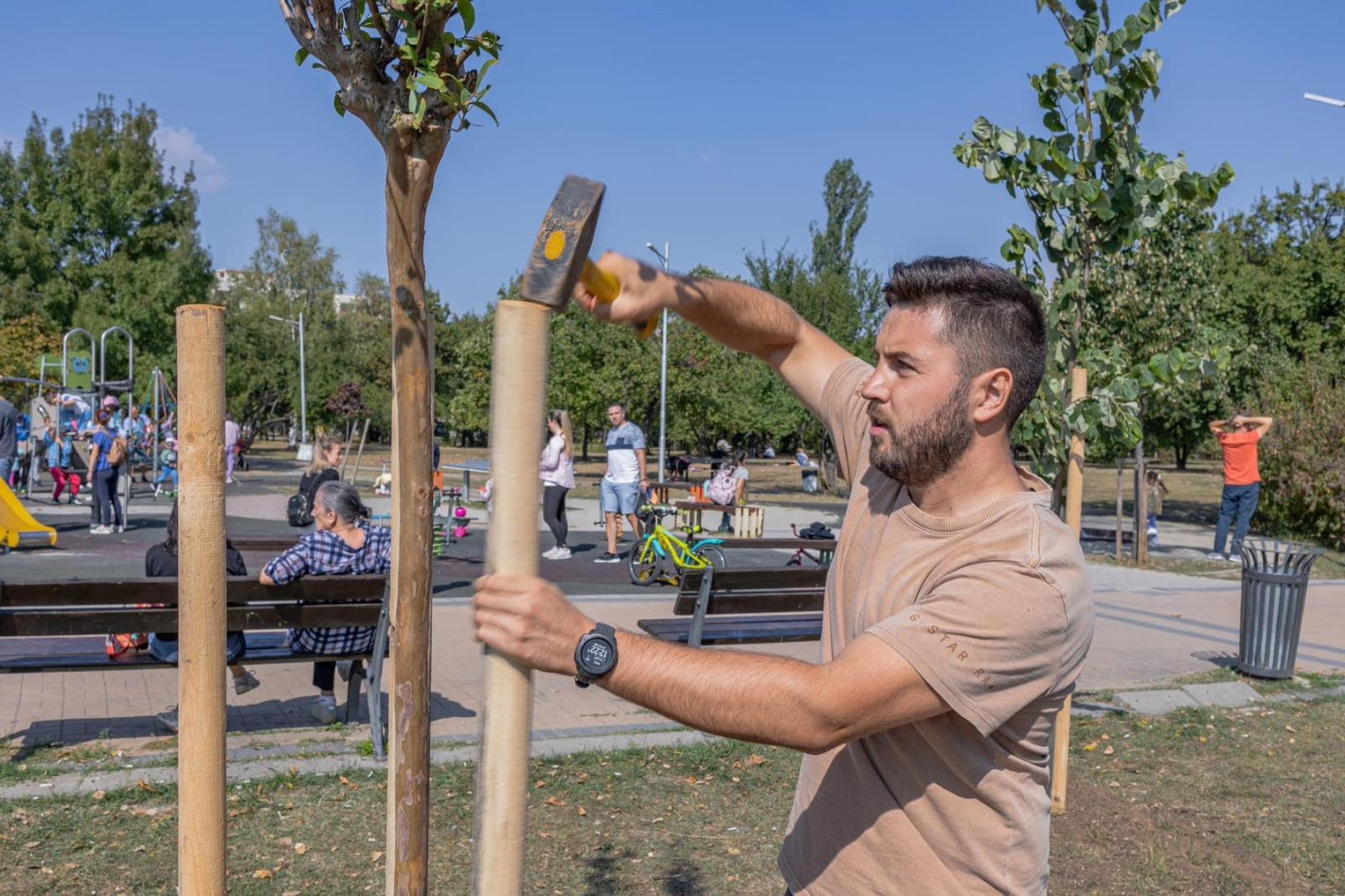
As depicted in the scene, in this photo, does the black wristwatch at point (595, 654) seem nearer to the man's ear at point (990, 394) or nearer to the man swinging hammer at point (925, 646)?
the man swinging hammer at point (925, 646)

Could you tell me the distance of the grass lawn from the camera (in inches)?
176

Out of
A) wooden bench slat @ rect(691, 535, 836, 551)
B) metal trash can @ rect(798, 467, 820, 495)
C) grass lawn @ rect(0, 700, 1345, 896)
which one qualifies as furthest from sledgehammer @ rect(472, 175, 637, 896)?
metal trash can @ rect(798, 467, 820, 495)

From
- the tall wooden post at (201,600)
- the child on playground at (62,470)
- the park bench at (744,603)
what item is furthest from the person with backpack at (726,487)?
the tall wooden post at (201,600)

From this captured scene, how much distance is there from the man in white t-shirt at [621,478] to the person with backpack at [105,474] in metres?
6.35

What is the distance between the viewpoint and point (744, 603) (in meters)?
7.37

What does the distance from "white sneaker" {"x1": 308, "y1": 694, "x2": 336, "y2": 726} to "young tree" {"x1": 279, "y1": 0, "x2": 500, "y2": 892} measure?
3.52 meters

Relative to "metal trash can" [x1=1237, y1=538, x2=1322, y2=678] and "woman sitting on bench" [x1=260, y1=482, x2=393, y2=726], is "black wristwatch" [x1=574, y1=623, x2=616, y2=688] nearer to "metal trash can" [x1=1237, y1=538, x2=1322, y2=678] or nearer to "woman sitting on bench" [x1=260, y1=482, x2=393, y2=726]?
"woman sitting on bench" [x1=260, y1=482, x2=393, y2=726]

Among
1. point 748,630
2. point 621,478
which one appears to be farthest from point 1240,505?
point 748,630

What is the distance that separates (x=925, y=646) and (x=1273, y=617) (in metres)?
7.72

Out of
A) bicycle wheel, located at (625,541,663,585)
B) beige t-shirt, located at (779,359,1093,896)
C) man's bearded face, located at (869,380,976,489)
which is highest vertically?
man's bearded face, located at (869,380,976,489)

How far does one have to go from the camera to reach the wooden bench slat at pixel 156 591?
5.56 meters

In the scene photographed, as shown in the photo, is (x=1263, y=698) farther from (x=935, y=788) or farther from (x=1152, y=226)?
(x=935, y=788)

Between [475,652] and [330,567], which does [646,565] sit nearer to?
[475,652]

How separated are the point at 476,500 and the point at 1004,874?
20.8m
